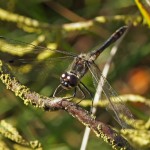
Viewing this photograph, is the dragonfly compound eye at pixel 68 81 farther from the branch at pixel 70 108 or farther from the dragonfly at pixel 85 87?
the branch at pixel 70 108

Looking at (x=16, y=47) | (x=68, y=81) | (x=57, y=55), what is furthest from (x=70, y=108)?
(x=57, y=55)

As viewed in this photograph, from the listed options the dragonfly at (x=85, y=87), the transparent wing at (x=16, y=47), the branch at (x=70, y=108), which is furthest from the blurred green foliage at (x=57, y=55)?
the branch at (x=70, y=108)

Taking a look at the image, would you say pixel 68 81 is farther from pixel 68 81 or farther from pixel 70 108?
pixel 70 108

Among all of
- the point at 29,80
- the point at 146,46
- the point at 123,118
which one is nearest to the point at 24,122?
the point at 29,80

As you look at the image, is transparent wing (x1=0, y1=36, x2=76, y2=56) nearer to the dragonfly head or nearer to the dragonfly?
the dragonfly

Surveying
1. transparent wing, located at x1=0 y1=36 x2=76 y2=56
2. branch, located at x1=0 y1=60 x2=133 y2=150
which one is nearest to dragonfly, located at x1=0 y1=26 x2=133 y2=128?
transparent wing, located at x1=0 y1=36 x2=76 y2=56
